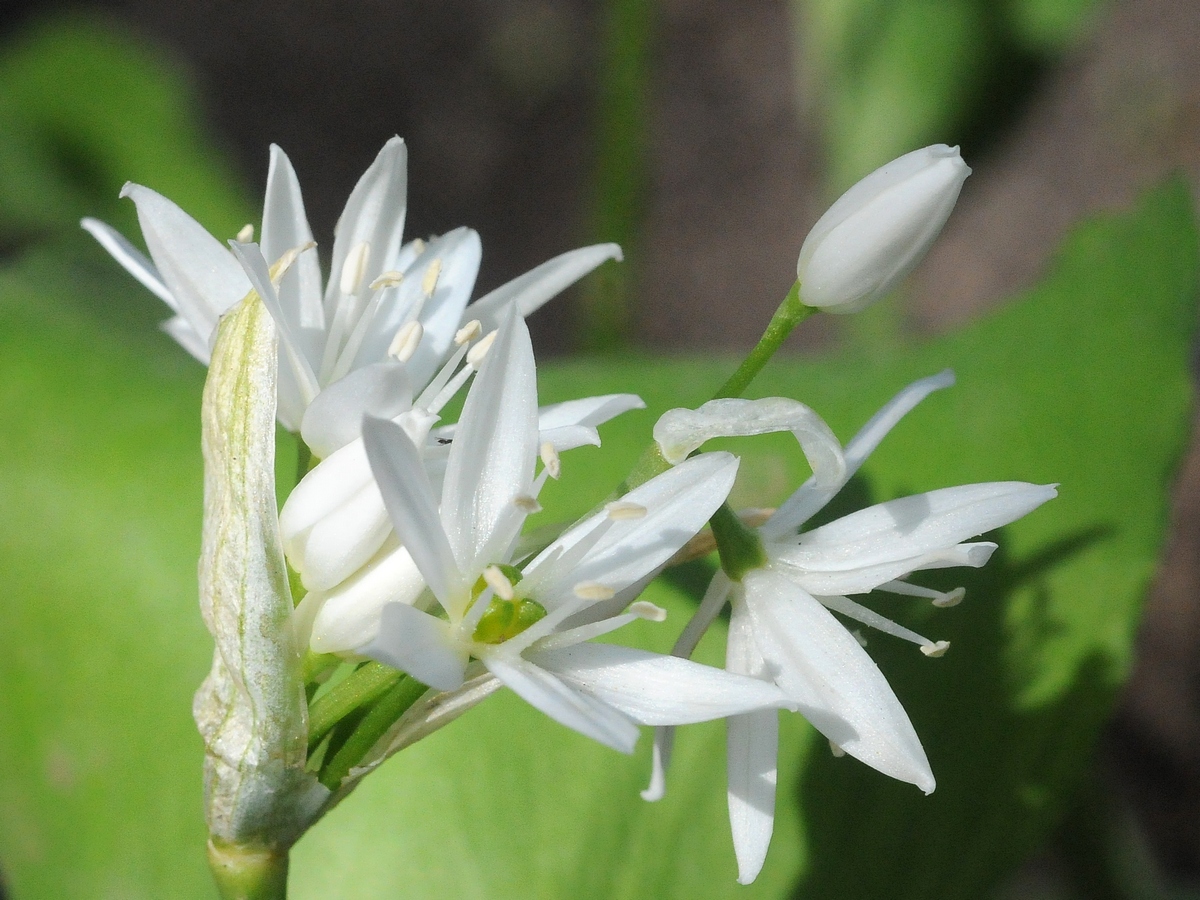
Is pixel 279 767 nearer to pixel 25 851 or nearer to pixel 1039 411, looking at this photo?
pixel 25 851

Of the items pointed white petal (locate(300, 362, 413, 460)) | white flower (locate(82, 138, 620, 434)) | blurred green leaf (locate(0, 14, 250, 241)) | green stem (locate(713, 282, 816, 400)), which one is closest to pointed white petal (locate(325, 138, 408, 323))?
white flower (locate(82, 138, 620, 434))

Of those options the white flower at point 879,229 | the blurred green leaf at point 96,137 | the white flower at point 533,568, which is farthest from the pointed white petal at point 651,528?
the blurred green leaf at point 96,137

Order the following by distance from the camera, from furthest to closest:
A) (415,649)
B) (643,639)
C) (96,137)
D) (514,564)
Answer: (96,137), (643,639), (514,564), (415,649)

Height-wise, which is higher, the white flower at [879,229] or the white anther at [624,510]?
the white flower at [879,229]

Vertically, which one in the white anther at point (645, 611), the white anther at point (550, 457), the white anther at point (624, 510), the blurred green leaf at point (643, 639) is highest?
the white anther at point (550, 457)

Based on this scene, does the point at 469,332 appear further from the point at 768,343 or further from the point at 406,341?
the point at 768,343

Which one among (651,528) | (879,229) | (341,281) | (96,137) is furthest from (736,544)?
(96,137)

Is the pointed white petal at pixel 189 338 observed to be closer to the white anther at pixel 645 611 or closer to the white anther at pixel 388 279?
the white anther at pixel 388 279

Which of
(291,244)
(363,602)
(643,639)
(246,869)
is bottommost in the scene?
(643,639)
